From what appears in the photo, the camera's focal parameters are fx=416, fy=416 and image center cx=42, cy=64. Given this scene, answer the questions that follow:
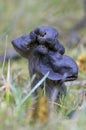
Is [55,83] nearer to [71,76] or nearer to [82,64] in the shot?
[71,76]

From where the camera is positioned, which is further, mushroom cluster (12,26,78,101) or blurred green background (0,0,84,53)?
blurred green background (0,0,84,53)

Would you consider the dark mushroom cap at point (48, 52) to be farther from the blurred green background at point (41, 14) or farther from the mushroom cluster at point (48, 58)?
the blurred green background at point (41, 14)

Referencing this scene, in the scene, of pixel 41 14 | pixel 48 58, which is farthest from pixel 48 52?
pixel 41 14

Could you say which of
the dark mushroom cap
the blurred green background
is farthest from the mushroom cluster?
the blurred green background

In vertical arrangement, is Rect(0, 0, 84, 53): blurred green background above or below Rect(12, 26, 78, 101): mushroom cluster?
above

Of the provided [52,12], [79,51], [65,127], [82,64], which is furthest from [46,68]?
[52,12]

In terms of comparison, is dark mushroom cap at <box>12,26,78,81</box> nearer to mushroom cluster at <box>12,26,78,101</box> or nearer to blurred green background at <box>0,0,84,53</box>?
mushroom cluster at <box>12,26,78,101</box>

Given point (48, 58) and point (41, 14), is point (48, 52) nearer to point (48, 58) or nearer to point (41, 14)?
point (48, 58)
